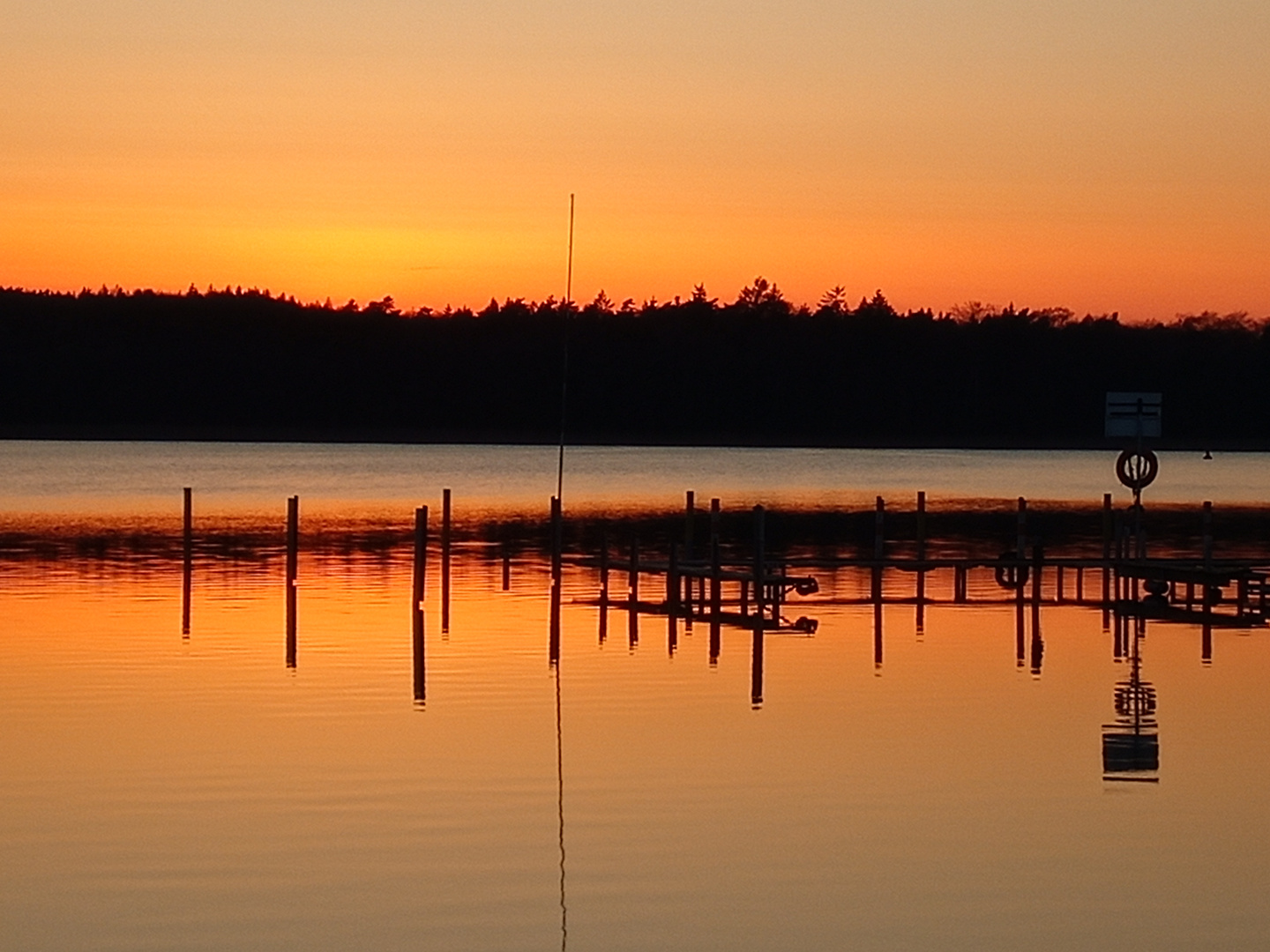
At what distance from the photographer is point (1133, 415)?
4138 centimetres

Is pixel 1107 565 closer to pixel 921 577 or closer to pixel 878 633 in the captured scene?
pixel 921 577

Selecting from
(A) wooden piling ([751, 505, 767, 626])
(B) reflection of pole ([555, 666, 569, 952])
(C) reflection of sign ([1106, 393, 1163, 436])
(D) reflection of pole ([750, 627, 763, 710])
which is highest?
(C) reflection of sign ([1106, 393, 1163, 436])

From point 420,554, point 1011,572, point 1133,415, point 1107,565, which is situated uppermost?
point 1133,415

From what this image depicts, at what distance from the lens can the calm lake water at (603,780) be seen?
14.4 m

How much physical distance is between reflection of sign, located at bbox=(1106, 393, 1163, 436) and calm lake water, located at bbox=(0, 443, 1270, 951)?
4298mm

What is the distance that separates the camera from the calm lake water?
14.4m

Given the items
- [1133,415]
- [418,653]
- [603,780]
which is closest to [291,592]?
[418,653]

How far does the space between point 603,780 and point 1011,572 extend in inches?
1004

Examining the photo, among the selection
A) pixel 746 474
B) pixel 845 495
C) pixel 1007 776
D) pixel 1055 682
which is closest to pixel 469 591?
pixel 1055 682

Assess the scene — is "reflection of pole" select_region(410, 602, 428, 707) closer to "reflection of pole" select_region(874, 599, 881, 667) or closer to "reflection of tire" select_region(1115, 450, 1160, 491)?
"reflection of pole" select_region(874, 599, 881, 667)

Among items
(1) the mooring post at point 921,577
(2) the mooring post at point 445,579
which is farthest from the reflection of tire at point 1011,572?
(2) the mooring post at point 445,579

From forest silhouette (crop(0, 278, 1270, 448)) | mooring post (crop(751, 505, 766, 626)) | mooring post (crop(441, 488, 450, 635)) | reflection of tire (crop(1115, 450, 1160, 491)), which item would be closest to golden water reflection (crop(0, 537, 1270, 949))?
mooring post (crop(441, 488, 450, 635))

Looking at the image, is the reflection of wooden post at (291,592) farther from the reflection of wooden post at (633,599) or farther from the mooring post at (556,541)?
the reflection of wooden post at (633,599)

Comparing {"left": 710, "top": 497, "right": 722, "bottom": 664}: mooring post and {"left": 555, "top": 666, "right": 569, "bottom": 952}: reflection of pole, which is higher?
{"left": 710, "top": 497, "right": 722, "bottom": 664}: mooring post
